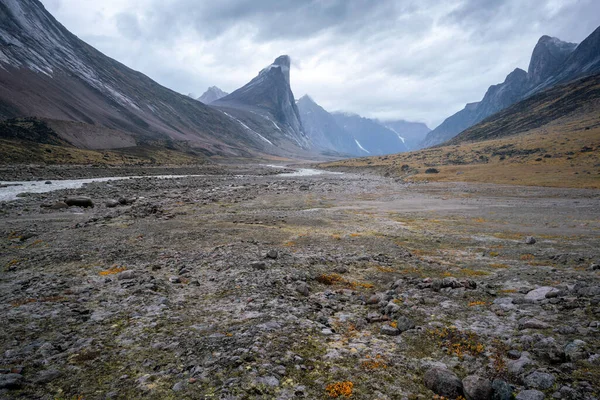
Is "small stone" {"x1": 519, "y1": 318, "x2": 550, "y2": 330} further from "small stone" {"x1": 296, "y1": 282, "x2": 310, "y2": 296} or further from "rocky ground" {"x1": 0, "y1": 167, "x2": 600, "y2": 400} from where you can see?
"small stone" {"x1": 296, "y1": 282, "x2": 310, "y2": 296}

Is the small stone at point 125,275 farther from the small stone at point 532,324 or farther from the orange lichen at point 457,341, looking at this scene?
the small stone at point 532,324

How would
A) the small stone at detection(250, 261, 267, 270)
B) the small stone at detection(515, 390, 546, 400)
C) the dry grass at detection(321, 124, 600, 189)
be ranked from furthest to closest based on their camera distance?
1. the dry grass at detection(321, 124, 600, 189)
2. the small stone at detection(250, 261, 267, 270)
3. the small stone at detection(515, 390, 546, 400)

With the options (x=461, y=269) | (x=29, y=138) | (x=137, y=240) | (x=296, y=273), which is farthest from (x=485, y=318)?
(x=29, y=138)

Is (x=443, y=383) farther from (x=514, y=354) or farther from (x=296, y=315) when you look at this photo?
(x=296, y=315)

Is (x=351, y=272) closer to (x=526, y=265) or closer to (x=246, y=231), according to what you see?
(x=526, y=265)

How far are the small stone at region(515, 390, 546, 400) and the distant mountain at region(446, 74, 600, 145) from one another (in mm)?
172383

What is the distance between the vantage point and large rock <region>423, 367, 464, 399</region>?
194 inches

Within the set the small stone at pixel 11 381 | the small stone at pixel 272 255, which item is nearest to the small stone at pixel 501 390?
the small stone at pixel 11 381

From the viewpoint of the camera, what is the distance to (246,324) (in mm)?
7391

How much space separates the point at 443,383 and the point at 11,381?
7.43 metres

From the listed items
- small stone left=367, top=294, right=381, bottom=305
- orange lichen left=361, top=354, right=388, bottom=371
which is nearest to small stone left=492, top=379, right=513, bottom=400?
orange lichen left=361, top=354, right=388, bottom=371

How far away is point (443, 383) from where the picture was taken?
5039mm

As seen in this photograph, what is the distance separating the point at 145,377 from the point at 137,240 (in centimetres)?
1257

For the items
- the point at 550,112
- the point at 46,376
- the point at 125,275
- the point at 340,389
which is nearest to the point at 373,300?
the point at 340,389
